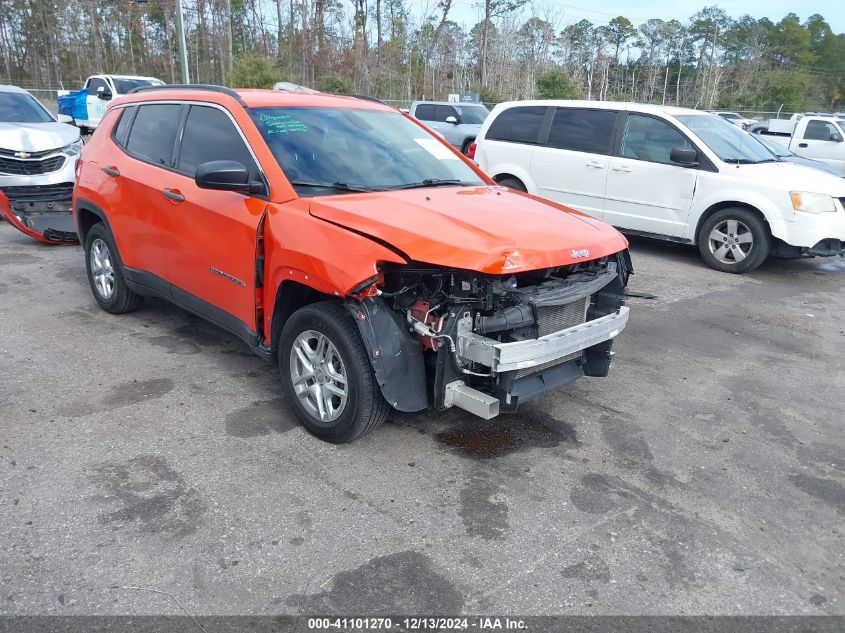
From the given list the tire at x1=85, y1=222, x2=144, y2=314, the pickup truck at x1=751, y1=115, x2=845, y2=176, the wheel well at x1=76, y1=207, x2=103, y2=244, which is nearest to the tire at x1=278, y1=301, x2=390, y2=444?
the tire at x1=85, y1=222, x2=144, y2=314

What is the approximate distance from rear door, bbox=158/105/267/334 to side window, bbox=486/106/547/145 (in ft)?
19.9

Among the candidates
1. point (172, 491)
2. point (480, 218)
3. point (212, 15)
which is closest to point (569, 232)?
point (480, 218)

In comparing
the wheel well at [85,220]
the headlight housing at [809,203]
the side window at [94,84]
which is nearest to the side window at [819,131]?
the headlight housing at [809,203]

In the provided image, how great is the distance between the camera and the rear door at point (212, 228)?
4082 mm

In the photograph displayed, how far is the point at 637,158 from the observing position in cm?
878

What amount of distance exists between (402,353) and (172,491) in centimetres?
134

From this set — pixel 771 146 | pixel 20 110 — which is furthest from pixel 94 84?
pixel 771 146

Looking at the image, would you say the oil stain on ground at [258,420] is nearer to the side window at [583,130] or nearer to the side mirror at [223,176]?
the side mirror at [223,176]

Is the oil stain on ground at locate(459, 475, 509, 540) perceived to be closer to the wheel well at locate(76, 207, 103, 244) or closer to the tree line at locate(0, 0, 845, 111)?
the wheel well at locate(76, 207, 103, 244)

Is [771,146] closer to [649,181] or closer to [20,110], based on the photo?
[649,181]

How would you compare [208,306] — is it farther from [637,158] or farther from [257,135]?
[637,158]

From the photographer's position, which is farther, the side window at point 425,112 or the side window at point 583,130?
the side window at point 425,112

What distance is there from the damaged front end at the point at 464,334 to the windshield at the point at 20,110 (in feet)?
28.2

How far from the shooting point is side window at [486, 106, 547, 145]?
9.70 meters
